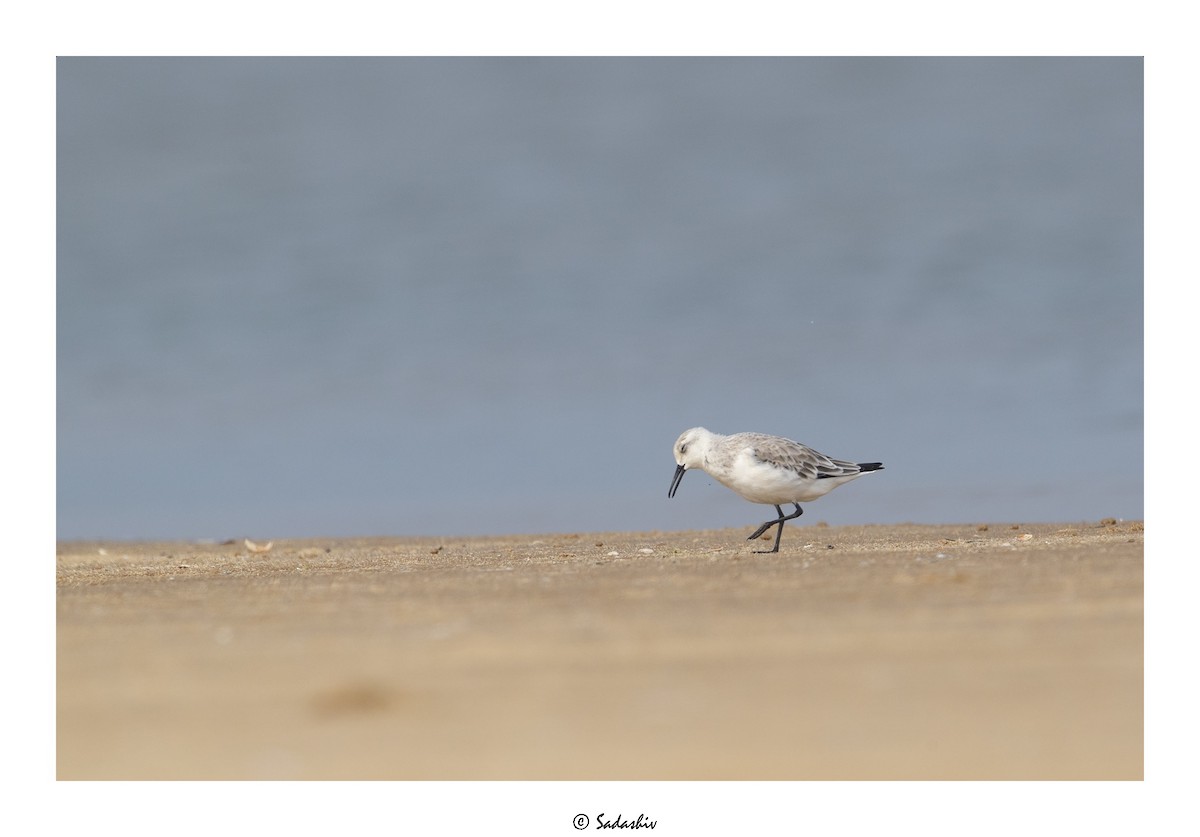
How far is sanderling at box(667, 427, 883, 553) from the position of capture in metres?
13.0

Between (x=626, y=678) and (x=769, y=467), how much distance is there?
7734mm

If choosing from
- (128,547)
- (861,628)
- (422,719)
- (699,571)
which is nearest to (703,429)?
(699,571)

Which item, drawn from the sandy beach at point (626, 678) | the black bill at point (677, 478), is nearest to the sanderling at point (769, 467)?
the black bill at point (677, 478)

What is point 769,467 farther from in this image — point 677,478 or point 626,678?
point 626,678

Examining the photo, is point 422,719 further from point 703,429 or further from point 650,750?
point 703,429

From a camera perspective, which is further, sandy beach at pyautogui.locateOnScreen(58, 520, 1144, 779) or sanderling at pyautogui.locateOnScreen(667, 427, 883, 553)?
sanderling at pyautogui.locateOnScreen(667, 427, 883, 553)

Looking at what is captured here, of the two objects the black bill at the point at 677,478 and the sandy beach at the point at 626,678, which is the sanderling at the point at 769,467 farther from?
the sandy beach at the point at 626,678

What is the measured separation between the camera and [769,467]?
12914 millimetres

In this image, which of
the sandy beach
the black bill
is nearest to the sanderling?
the black bill

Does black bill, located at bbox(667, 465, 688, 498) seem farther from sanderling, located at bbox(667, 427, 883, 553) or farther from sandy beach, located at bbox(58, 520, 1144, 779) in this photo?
sandy beach, located at bbox(58, 520, 1144, 779)

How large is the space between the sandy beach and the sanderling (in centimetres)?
399

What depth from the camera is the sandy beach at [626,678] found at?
4.50 meters

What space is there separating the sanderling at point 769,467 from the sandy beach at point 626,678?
3995 mm
